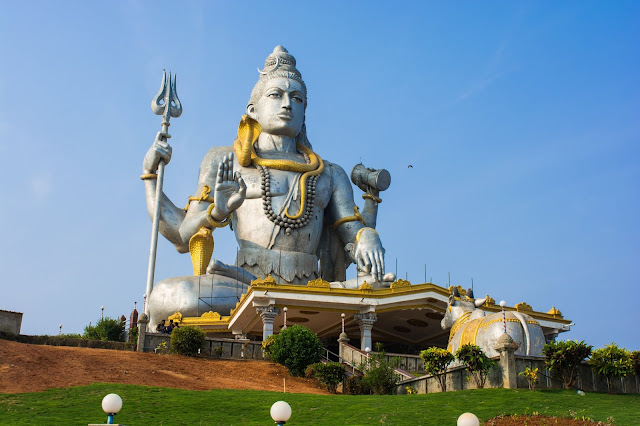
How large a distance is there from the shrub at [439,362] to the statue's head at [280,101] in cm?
1470

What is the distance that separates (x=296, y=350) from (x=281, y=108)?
1191 centimetres

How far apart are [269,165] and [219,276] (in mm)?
4401

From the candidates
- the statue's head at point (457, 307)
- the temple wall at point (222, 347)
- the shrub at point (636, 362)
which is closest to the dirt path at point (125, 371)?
the temple wall at point (222, 347)

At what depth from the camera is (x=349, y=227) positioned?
28.0 meters

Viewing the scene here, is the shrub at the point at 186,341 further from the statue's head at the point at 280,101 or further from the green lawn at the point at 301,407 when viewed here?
the statue's head at the point at 280,101

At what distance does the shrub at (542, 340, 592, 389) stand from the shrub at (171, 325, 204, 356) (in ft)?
28.1

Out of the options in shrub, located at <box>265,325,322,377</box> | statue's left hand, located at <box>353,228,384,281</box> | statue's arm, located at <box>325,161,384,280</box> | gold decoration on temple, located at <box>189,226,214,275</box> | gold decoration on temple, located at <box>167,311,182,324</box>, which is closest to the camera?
shrub, located at <box>265,325,322,377</box>

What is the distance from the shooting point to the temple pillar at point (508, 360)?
14.1 metres

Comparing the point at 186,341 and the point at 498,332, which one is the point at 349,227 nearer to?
the point at 186,341

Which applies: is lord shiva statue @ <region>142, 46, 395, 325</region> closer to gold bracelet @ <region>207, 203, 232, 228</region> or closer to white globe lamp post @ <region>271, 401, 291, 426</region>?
gold bracelet @ <region>207, 203, 232, 228</region>

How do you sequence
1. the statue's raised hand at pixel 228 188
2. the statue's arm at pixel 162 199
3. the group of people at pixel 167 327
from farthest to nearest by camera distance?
the statue's arm at pixel 162 199
the statue's raised hand at pixel 228 188
the group of people at pixel 167 327

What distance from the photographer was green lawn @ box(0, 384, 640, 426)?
12289 mm

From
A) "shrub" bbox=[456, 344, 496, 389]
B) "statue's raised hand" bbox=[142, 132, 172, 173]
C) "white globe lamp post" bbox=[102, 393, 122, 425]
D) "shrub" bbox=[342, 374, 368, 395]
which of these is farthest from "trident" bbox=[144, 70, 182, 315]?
"white globe lamp post" bbox=[102, 393, 122, 425]

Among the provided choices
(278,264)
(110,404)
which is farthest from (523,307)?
(110,404)
